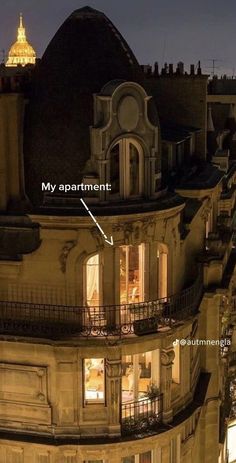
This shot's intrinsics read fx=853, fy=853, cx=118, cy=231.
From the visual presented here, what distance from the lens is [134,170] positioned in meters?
31.2

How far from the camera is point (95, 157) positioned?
30000mm

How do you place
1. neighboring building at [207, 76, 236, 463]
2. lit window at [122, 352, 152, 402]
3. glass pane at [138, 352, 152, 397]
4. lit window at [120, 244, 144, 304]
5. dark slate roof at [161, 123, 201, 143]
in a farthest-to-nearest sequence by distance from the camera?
1. neighboring building at [207, 76, 236, 463]
2. dark slate roof at [161, 123, 201, 143]
3. glass pane at [138, 352, 152, 397]
4. lit window at [122, 352, 152, 402]
5. lit window at [120, 244, 144, 304]

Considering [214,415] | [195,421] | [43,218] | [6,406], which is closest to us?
[43,218]

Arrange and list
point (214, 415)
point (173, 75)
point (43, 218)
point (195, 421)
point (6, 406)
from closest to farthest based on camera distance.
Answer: point (43, 218)
point (6, 406)
point (195, 421)
point (214, 415)
point (173, 75)

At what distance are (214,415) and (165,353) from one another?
8804mm

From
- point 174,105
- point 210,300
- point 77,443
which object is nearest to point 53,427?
point 77,443

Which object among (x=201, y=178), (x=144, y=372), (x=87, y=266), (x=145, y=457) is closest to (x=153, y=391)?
(x=144, y=372)

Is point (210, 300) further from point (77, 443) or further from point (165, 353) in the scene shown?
point (77, 443)

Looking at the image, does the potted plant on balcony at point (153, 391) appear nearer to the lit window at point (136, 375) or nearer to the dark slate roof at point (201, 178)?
the lit window at point (136, 375)

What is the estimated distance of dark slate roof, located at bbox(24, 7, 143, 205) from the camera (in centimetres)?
3084

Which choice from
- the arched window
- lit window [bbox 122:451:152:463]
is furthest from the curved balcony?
lit window [bbox 122:451:152:463]

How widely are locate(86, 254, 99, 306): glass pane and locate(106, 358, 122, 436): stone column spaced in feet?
7.60

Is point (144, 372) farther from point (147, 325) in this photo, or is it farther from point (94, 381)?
point (147, 325)

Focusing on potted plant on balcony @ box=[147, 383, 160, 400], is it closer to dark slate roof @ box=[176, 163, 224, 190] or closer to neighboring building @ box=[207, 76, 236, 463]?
dark slate roof @ box=[176, 163, 224, 190]
